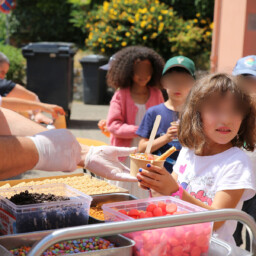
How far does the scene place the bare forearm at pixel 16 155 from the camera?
170cm

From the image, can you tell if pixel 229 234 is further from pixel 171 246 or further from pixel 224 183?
pixel 171 246

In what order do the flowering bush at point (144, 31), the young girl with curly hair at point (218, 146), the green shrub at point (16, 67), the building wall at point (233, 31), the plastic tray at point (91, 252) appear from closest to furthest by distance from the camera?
1. the plastic tray at point (91, 252)
2. the young girl with curly hair at point (218, 146)
3. the building wall at point (233, 31)
4. the green shrub at point (16, 67)
5. the flowering bush at point (144, 31)

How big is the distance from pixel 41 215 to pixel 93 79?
36.8 feet

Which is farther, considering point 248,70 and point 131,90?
point 131,90

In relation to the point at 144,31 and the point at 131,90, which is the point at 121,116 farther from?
the point at 144,31

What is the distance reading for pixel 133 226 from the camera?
1.37 meters

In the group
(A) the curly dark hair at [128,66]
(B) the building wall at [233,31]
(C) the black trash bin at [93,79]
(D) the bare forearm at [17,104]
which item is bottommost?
(C) the black trash bin at [93,79]

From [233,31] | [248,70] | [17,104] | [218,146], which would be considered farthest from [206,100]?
[233,31]

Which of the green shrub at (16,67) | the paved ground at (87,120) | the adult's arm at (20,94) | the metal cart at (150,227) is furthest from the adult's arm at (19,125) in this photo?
the green shrub at (16,67)

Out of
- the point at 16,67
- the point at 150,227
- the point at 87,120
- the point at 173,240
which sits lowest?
the point at 87,120

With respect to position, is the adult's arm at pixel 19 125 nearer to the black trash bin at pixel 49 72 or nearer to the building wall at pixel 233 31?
the building wall at pixel 233 31

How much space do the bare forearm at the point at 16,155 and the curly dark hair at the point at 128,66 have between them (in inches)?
102

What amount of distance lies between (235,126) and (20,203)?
40.2 inches

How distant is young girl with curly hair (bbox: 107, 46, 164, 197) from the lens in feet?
13.5
